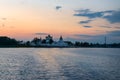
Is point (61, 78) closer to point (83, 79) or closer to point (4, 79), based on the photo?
point (83, 79)

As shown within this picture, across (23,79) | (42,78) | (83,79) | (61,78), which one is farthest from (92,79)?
(23,79)

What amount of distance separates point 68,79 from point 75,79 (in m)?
0.85

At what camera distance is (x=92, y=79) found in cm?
3494

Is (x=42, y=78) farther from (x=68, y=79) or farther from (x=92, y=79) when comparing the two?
(x=92, y=79)

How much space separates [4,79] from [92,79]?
10.5 meters

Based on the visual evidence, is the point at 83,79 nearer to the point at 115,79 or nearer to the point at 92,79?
the point at 92,79

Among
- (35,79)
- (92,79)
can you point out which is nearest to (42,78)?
(35,79)

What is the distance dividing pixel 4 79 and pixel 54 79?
232 inches

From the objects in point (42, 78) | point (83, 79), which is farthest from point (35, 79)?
point (83, 79)

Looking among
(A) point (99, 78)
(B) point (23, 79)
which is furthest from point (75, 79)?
(B) point (23, 79)

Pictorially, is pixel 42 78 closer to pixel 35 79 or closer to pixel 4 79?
pixel 35 79

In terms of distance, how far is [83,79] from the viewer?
34844mm

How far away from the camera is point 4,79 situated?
34031 millimetres

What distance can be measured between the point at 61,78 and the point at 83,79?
107 inches
